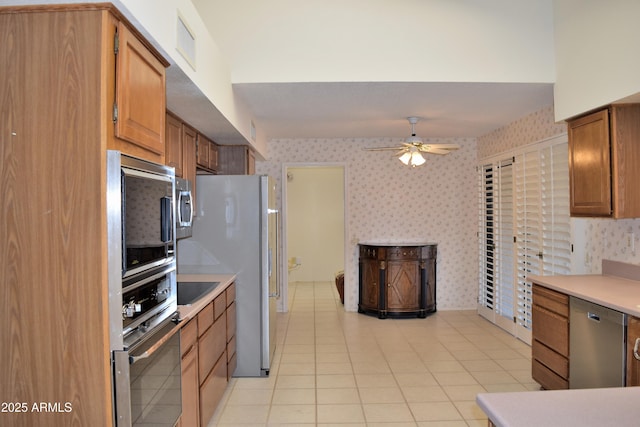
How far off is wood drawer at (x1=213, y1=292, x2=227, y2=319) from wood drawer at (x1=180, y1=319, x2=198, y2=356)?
467mm

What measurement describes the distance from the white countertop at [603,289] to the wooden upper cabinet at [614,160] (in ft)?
1.60

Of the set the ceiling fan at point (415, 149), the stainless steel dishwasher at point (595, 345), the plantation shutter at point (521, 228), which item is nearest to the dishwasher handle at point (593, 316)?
the stainless steel dishwasher at point (595, 345)

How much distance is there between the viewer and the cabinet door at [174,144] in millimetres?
2928

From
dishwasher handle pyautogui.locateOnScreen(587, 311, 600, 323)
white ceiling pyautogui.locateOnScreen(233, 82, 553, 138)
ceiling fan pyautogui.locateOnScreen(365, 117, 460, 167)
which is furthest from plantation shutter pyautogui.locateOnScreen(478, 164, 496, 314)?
dishwasher handle pyautogui.locateOnScreen(587, 311, 600, 323)

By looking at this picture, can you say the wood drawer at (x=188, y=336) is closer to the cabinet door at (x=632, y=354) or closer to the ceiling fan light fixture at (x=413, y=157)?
the cabinet door at (x=632, y=354)

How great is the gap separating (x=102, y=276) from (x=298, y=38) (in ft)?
8.01

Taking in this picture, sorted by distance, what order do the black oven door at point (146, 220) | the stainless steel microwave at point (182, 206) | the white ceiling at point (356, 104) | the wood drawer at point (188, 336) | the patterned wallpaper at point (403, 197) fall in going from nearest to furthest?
the black oven door at point (146, 220) → the wood drawer at point (188, 336) → the stainless steel microwave at point (182, 206) → the white ceiling at point (356, 104) → the patterned wallpaper at point (403, 197)

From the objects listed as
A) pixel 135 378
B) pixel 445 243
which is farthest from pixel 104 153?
pixel 445 243

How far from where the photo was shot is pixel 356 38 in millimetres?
3248

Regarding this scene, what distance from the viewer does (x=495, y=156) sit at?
17.4 ft

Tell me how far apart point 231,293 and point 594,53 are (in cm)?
314

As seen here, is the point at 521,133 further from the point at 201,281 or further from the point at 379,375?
the point at 201,281

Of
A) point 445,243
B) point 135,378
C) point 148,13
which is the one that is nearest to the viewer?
point 135,378

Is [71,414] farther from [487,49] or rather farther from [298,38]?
[487,49]
